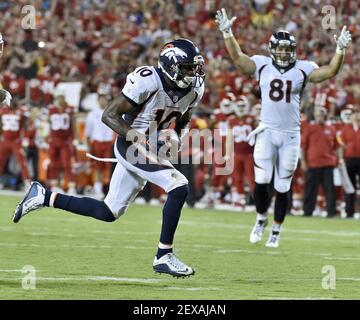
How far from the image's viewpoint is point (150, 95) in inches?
286

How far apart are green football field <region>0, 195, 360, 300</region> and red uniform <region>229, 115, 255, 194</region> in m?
2.06

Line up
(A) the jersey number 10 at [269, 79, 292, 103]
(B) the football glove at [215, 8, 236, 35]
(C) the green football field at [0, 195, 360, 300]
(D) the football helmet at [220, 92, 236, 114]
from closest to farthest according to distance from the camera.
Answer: (C) the green football field at [0, 195, 360, 300] < (B) the football glove at [215, 8, 236, 35] < (A) the jersey number 10 at [269, 79, 292, 103] < (D) the football helmet at [220, 92, 236, 114]

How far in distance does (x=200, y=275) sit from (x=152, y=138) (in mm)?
974

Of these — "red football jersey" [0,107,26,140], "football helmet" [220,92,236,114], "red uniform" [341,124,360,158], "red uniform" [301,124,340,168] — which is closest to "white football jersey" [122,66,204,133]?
"red uniform" [301,124,340,168]

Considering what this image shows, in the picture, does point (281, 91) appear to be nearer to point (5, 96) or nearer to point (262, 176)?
point (262, 176)

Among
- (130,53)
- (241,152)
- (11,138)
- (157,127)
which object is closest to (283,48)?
→ (157,127)

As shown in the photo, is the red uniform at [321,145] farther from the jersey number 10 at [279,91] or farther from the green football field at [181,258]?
the jersey number 10 at [279,91]

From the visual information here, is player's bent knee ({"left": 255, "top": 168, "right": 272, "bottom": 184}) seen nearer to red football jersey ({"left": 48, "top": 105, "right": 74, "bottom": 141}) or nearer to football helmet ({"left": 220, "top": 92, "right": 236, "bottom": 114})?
football helmet ({"left": 220, "top": 92, "right": 236, "bottom": 114})

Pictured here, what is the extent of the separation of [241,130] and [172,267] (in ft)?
28.8

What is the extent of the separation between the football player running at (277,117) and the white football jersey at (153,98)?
2502 mm

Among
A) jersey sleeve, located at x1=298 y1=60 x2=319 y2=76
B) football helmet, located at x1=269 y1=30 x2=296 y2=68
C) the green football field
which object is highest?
football helmet, located at x1=269 y1=30 x2=296 y2=68

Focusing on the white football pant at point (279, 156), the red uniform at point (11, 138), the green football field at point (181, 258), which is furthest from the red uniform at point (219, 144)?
the white football pant at point (279, 156)

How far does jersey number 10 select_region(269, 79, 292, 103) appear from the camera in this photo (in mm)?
10086
